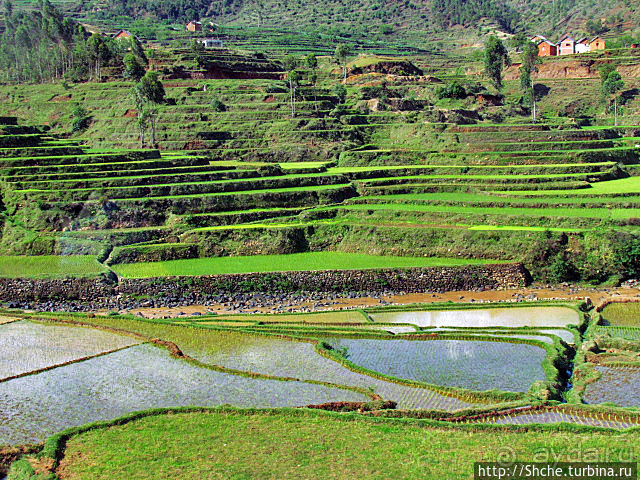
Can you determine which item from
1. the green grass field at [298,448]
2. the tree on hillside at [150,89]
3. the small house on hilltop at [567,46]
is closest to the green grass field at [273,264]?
the green grass field at [298,448]

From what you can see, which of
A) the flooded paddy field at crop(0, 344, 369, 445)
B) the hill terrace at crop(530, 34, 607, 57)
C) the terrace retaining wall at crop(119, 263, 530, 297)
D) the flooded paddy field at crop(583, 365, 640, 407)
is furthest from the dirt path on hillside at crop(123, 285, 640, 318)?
the hill terrace at crop(530, 34, 607, 57)

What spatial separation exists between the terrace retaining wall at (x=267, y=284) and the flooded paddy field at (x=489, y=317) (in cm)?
370

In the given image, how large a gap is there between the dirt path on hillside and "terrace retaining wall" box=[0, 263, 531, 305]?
546 millimetres

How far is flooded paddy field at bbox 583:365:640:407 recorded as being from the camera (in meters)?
19.6

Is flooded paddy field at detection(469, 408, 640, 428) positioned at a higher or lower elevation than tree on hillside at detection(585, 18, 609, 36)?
lower

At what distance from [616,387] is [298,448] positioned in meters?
9.15

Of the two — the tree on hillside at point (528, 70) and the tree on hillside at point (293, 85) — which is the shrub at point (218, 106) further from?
the tree on hillside at point (528, 70)

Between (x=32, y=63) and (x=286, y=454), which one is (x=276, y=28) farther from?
(x=286, y=454)

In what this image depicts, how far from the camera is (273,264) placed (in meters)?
35.2

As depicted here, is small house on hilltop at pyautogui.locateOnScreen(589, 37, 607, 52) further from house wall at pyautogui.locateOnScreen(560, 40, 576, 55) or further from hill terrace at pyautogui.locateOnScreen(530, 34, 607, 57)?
house wall at pyautogui.locateOnScreen(560, 40, 576, 55)

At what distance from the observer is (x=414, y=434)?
17.2 m

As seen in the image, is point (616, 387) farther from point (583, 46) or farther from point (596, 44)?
point (583, 46)

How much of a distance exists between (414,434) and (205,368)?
7.47m

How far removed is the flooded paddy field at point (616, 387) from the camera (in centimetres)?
1958
